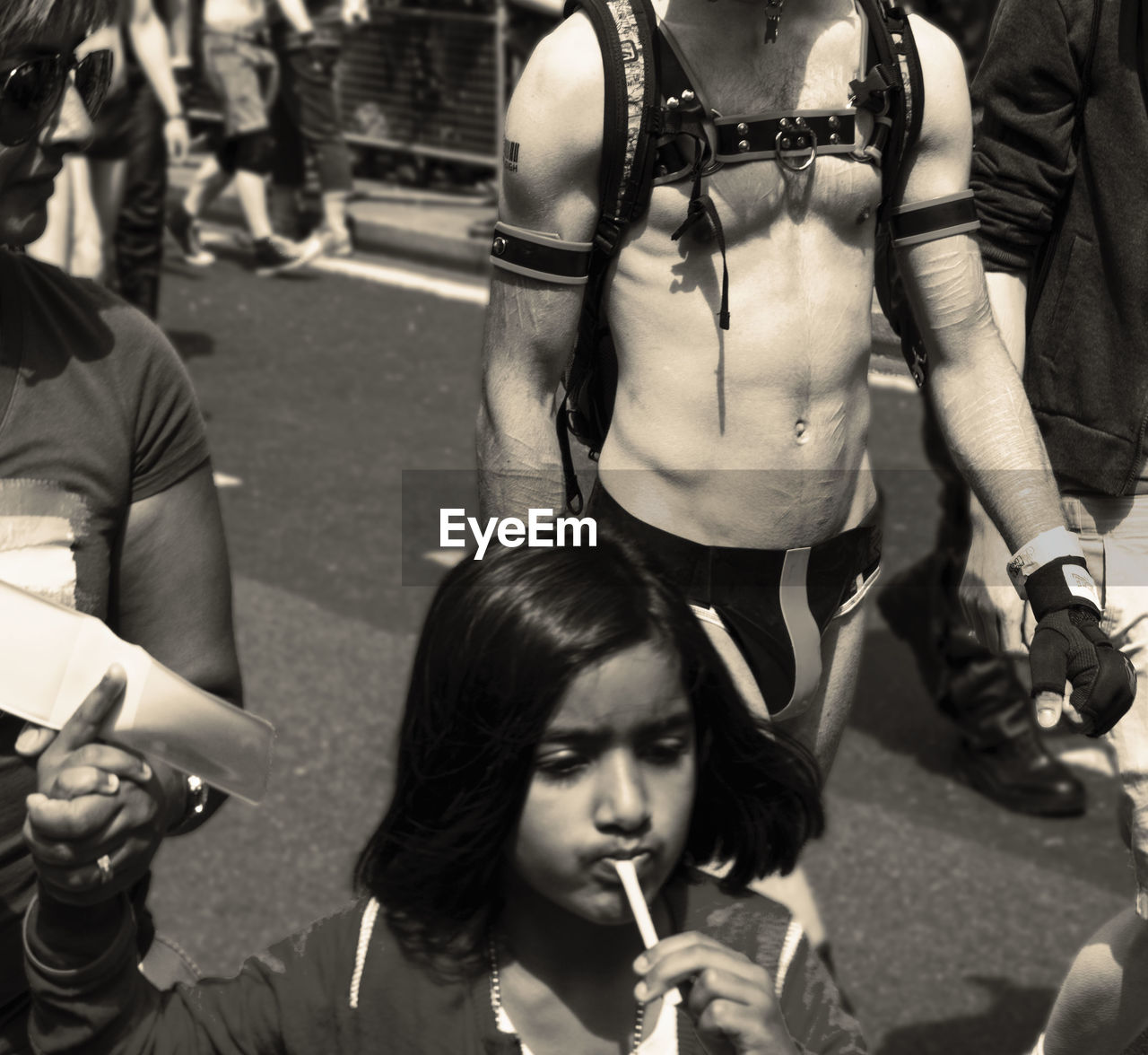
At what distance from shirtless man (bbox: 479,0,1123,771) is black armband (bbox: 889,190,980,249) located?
0.04 feet

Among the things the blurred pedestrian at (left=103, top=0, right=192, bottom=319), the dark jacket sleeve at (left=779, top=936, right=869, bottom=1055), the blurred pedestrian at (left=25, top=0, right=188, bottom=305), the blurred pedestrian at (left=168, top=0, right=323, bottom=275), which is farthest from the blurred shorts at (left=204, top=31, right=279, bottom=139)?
the dark jacket sleeve at (left=779, top=936, right=869, bottom=1055)

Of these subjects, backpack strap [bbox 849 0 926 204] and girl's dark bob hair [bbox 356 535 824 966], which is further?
backpack strap [bbox 849 0 926 204]

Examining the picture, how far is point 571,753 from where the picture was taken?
198 cm

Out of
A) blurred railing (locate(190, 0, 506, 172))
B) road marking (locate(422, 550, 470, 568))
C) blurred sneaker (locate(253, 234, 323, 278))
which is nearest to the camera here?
road marking (locate(422, 550, 470, 568))

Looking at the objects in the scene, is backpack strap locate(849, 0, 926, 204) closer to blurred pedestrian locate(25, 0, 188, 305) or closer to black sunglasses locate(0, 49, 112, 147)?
black sunglasses locate(0, 49, 112, 147)

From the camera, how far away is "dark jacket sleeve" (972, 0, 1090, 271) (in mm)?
3078

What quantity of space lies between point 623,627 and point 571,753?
0.15 metres

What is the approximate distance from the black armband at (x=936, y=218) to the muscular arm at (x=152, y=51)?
6275mm

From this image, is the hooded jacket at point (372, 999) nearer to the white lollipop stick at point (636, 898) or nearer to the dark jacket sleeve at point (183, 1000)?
the dark jacket sleeve at point (183, 1000)

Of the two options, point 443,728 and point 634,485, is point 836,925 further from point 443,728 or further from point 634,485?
point 443,728

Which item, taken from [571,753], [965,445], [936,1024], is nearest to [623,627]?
[571,753]

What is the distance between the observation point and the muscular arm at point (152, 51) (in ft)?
28.3

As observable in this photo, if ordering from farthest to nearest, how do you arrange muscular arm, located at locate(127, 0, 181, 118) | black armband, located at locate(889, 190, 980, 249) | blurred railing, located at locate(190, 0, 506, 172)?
blurred railing, located at locate(190, 0, 506, 172) < muscular arm, located at locate(127, 0, 181, 118) < black armband, located at locate(889, 190, 980, 249)

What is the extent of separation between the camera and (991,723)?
5.27m
